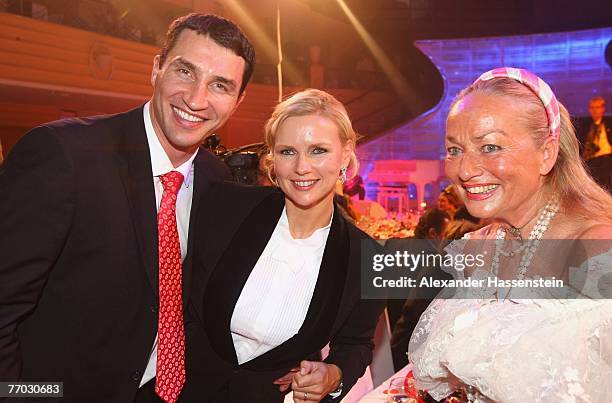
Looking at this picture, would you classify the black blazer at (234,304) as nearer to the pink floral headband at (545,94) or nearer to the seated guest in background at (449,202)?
the pink floral headband at (545,94)

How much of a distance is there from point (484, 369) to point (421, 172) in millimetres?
9010

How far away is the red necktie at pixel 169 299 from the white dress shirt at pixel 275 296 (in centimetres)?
26

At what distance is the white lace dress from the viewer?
1.27 meters

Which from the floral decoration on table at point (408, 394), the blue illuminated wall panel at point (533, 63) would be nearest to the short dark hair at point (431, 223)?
the floral decoration on table at point (408, 394)

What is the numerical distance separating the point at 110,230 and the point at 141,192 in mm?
166

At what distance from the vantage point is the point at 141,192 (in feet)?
5.53

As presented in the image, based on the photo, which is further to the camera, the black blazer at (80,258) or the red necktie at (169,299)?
the red necktie at (169,299)

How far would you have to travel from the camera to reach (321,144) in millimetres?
2055

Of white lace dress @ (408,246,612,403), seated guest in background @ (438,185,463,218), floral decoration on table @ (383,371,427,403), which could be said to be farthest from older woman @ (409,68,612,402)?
seated guest in background @ (438,185,463,218)

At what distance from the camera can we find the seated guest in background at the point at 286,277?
6.41 ft

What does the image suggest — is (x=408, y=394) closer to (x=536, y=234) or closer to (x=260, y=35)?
(x=536, y=234)

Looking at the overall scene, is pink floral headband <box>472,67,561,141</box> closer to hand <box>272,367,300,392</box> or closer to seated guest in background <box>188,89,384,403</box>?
seated guest in background <box>188,89,384,403</box>

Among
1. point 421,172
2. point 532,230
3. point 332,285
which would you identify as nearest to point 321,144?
point 332,285

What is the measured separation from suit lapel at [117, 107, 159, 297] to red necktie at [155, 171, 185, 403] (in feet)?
0.17
